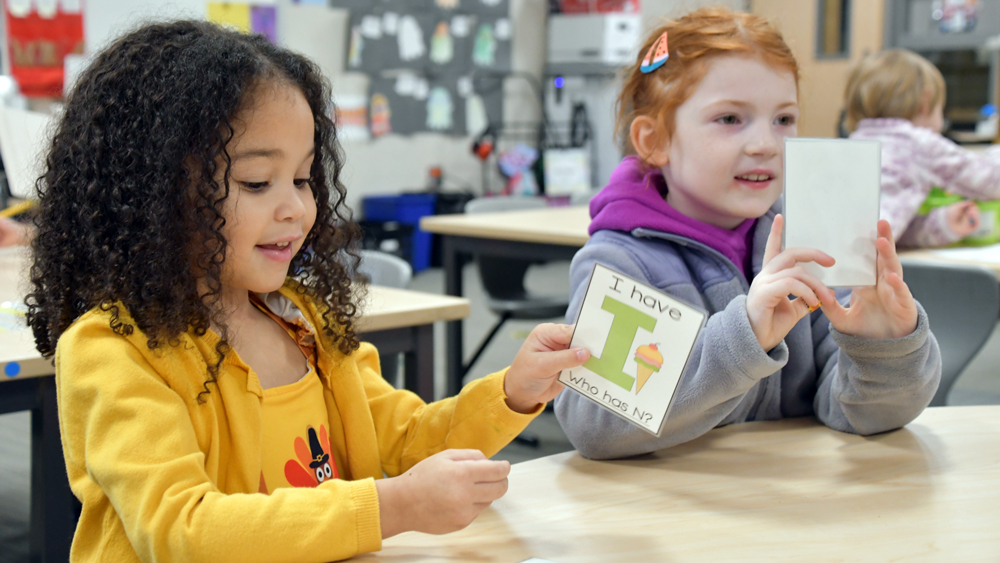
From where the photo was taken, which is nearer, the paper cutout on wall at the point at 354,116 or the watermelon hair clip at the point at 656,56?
the watermelon hair clip at the point at 656,56

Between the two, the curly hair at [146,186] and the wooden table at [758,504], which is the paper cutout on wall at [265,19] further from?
the wooden table at [758,504]

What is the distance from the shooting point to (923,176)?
2592 millimetres

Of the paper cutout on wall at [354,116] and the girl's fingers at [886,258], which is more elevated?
the paper cutout on wall at [354,116]

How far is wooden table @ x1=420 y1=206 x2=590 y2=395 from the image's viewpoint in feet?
9.04

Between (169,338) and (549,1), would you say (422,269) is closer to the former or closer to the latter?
(549,1)

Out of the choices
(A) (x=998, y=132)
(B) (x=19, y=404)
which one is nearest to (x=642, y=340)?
(B) (x=19, y=404)

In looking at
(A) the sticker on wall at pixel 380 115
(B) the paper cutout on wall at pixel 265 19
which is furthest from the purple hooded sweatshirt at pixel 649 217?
(A) the sticker on wall at pixel 380 115

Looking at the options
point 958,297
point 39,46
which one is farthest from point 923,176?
point 39,46

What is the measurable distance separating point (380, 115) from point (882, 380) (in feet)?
17.8

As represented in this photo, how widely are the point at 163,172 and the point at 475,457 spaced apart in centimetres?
38

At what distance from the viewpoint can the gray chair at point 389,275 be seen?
209 centimetres

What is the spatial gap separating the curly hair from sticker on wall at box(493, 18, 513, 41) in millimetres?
5897

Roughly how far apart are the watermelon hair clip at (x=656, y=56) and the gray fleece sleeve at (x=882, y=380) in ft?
1.39

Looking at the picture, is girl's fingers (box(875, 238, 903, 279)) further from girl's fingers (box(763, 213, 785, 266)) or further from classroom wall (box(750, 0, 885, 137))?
classroom wall (box(750, 0, 885, 137))
